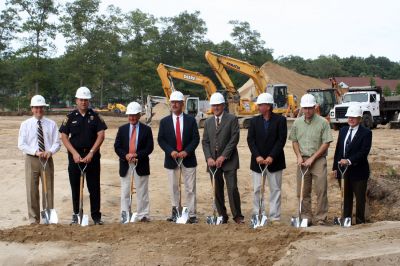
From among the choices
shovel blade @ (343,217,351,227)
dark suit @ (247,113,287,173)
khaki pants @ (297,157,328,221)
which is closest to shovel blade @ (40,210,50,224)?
dark suit @ (247,113,287,173)

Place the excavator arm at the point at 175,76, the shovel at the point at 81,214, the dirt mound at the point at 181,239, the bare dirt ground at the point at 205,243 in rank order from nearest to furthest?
the bare dirt ground at the point at 205,243 → the dirt mound at the point at 181,239 → the shovel at the point at 81,214 → the excavator arm at the point at 175,76

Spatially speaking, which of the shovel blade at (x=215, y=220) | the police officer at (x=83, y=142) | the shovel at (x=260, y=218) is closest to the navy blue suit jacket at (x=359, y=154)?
the shovel at (x=260, y=218)

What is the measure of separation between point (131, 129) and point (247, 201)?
3406 mm

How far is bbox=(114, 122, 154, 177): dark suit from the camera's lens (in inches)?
314

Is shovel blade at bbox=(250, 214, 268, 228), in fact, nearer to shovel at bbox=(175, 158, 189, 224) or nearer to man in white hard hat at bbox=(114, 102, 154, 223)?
shovel at bbox=(175, 158, 189, 224)

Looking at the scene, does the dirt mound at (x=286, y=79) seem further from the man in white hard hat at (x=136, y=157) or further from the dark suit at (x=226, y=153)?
the man in white hard hat at (x=136, y=157)

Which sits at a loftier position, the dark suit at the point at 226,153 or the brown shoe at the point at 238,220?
the dark suit at the point at 226,153

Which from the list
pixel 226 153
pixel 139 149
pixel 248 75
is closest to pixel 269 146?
pixel 226 153

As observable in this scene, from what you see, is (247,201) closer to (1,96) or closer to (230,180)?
(230,180)

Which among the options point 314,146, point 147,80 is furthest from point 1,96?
point 314,146

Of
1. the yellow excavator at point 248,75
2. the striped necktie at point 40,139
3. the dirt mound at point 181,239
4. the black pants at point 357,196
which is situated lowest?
the dirt mound at point 181,239

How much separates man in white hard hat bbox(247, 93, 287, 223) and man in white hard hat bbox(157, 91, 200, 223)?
2.89ft

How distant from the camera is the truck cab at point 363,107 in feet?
81.3

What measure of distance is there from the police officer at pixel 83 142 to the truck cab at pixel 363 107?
18478 mm
